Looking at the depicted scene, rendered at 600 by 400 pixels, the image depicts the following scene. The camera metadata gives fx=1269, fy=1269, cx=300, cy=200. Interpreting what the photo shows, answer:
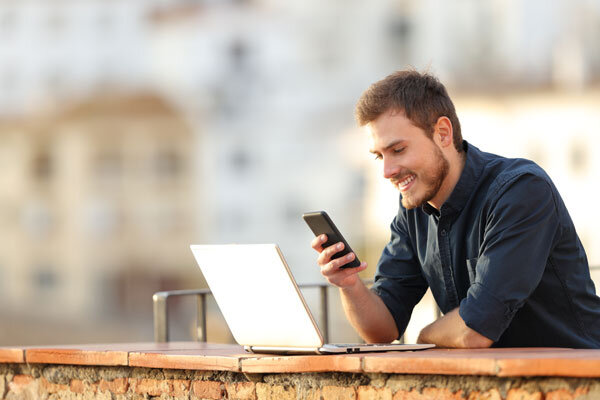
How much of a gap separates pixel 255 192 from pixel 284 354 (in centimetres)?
4071

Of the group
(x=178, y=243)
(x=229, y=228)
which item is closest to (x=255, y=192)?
(x=229, y=228)

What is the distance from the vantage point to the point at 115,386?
4602 mm

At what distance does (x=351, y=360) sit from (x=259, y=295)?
441 millimetres

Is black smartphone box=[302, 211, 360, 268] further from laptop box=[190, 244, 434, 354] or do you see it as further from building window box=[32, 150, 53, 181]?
building window box=[32, 150, 53, 181]

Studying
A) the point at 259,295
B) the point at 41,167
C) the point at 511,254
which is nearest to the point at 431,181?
the point at 511,254

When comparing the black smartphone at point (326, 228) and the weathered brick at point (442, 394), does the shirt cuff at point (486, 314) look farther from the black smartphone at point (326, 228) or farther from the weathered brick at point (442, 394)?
the weathered brick at point (442, 394)

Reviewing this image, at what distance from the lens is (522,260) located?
390 centimetres

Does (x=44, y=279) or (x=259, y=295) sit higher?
(x=259, y=295)

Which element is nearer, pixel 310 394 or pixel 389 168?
pixel 310 394

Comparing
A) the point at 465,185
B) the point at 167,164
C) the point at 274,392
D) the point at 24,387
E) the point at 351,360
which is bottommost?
the point at 24,387

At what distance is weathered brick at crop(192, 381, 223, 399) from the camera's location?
13.6 feet

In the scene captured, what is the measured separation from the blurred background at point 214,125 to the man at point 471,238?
2852cm

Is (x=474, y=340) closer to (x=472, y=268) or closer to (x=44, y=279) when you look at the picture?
(x=472, y=268)

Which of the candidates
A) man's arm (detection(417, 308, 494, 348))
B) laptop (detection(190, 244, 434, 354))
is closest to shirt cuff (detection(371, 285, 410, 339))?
man's arm (detection(417, 308, 494, 348))
